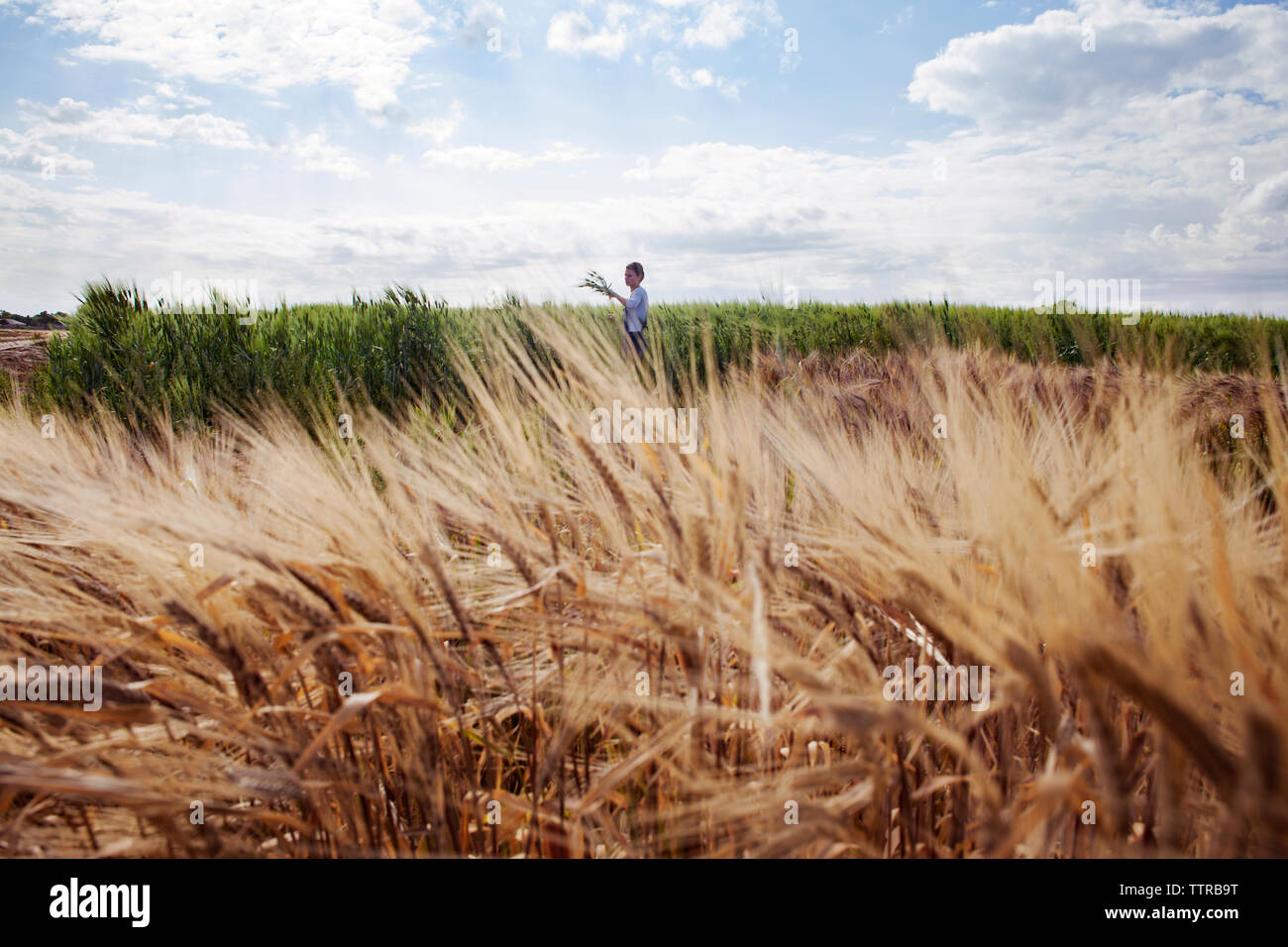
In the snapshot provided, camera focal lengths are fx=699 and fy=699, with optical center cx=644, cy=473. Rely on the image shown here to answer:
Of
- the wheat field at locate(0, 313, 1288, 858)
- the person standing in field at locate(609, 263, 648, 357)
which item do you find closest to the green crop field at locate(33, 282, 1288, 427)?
the person standing in field at locate(609, 263, 648, 357)

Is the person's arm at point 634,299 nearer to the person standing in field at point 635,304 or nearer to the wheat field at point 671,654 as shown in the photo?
the person standing in field at point 635,304

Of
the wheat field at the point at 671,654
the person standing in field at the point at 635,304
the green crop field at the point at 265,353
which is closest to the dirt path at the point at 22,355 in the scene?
the green crop field at the point at 265,353

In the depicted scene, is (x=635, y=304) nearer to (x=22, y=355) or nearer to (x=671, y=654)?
(x=671, y=654)

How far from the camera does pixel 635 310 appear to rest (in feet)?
26.5

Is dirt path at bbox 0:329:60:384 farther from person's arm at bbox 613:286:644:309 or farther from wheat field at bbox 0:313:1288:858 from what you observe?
wheat field at bbox 0:313:1288:858

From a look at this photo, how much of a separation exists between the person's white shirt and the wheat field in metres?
6.64

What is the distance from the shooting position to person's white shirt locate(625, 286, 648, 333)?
26.2ft

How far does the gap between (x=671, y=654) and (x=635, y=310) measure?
712 centimetres

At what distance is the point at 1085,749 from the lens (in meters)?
0.73

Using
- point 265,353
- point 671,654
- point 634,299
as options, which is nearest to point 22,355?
point 265,353

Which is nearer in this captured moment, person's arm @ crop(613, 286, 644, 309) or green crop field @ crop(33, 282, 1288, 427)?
green crop field @ crop(33, 282, 1288, 427)

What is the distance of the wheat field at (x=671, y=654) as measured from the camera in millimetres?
814
